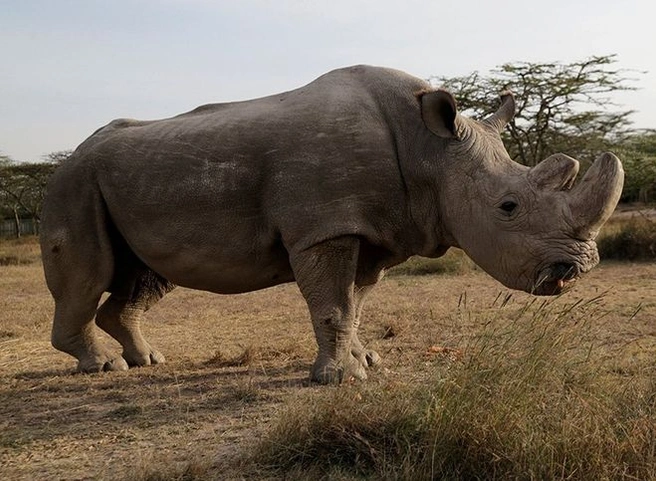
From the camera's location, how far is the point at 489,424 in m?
2.96

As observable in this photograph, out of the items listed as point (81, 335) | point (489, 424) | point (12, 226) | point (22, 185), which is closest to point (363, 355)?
point (81, 335)

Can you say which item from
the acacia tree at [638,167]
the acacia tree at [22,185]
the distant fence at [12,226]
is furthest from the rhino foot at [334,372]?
the distant fence at [12,226]

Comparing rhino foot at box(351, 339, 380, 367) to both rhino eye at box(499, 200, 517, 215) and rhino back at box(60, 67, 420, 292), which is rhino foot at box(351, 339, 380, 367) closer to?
rhino back at box(60, 67, 420, 292)

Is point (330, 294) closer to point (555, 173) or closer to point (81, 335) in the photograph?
point (555, 173)

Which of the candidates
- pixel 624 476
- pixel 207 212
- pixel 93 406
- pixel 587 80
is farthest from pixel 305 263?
pixel 587 80

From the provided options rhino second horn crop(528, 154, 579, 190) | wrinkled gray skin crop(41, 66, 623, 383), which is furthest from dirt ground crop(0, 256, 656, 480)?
rhino second horn crop(528, 154, 579, 190)

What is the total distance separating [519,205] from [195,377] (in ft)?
8.44

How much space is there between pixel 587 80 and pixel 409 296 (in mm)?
16999

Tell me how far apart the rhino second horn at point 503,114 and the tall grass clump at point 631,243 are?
35.8ft

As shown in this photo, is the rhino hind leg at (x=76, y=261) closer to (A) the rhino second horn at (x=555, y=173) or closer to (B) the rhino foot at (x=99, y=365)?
(B) the rhino foot at (x=99, y=365)

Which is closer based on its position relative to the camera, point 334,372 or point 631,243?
point 334,372

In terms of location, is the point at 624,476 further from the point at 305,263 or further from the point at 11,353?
the point at 11,353

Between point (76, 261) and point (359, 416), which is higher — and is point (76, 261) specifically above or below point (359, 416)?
above

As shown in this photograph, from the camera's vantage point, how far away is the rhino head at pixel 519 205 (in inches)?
165
